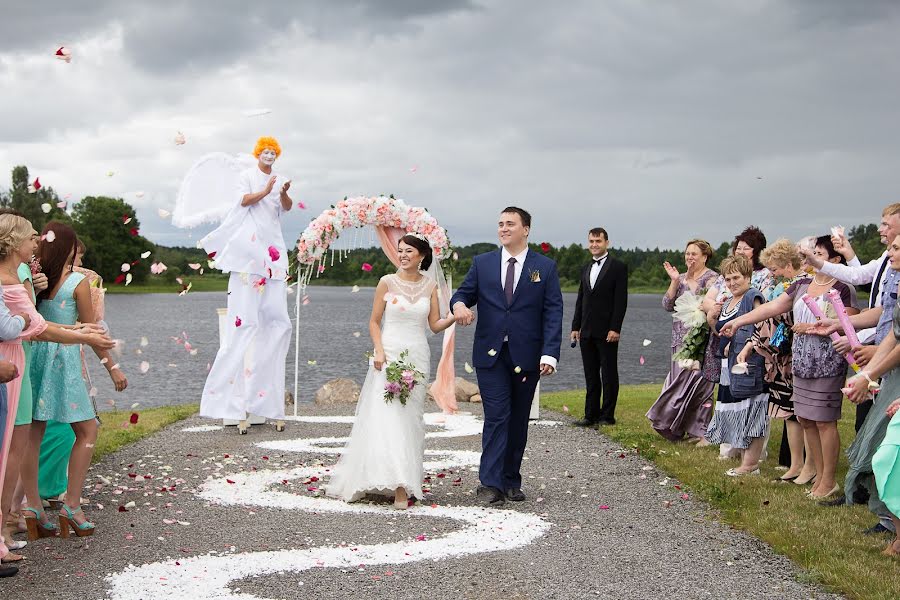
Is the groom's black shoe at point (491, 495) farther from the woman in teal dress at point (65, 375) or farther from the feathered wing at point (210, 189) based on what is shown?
the feathered wing at point (210, 189)

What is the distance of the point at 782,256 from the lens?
927cm

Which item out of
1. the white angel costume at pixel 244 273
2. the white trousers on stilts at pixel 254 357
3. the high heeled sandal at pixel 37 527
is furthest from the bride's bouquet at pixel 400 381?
the white angel costume at pixel 244 273

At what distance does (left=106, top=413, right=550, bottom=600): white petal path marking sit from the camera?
19.1 ft

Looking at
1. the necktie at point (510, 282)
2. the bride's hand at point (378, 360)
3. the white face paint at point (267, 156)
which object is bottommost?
the bride's hand at point (378, 360)

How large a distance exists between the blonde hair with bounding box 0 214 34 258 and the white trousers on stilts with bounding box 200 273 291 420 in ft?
22.4

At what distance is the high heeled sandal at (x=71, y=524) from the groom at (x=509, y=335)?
3.33 meters

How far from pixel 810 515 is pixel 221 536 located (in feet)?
15.5

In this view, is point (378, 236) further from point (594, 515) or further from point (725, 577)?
point (725, 577)

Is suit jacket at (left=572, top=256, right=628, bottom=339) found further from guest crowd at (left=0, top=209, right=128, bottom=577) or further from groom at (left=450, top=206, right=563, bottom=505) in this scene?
guest crowd at (left=0, top=209, right=128, bottom=577)

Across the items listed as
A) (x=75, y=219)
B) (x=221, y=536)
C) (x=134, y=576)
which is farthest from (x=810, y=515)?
(x=75, y=219)

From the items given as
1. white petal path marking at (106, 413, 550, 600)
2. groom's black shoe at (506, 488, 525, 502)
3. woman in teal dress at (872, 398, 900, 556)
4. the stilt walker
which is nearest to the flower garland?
the stilt walker

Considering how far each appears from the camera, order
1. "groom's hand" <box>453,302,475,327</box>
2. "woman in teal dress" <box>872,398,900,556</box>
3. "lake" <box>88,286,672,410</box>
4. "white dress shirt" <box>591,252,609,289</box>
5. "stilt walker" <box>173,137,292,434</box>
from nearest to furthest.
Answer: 1. "woman in teal dress" <box>872,398,900,556</box>
2. "groom's hand" <box>453,302,475,327</box>
3. "stilt walker" <box>173,137,292,434</box>
4. "white dress shirt" <box>591,252,609,289</box>
5. "lake" <box>88,286,672,410</box>

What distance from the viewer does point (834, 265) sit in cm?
810

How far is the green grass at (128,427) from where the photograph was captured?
37.2ft
